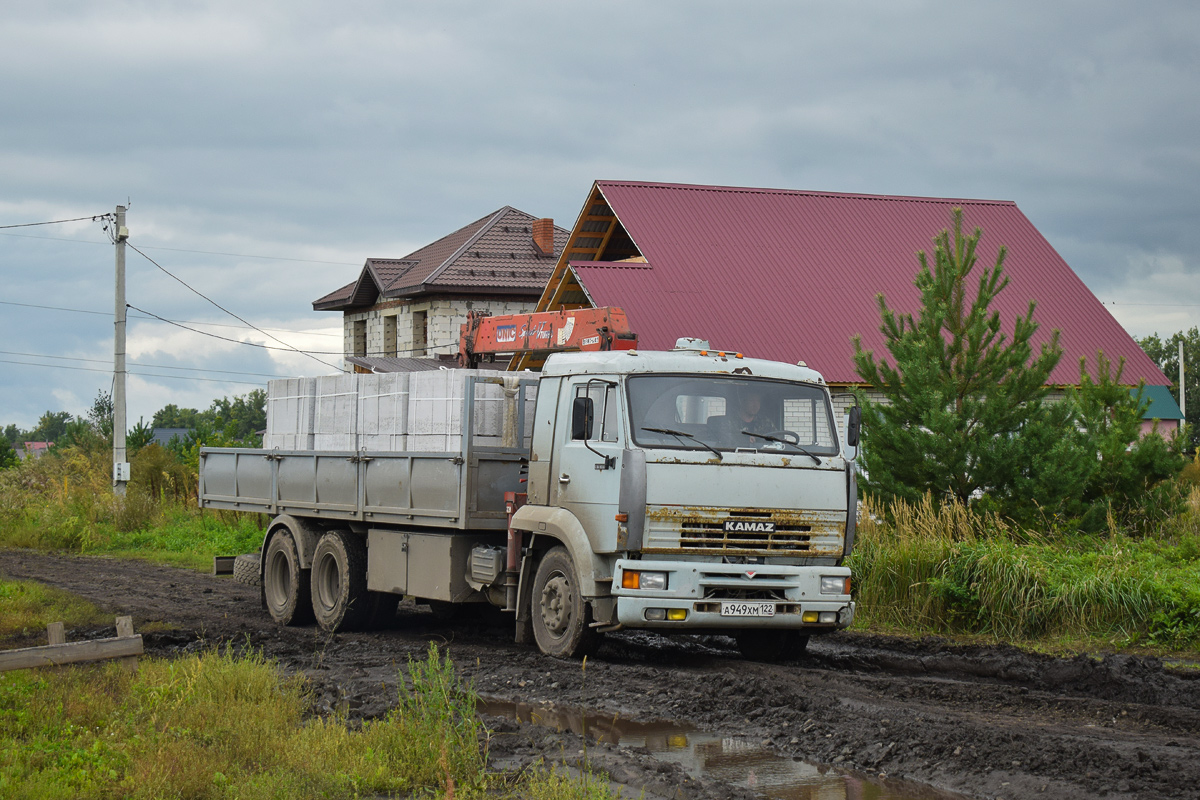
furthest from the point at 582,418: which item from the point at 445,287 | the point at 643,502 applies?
the point at 445,287

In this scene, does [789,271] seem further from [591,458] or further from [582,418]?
[591,458]

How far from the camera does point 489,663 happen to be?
10.5m

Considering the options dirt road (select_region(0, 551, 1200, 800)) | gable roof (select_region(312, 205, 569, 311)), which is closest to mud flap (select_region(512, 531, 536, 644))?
dirt road (select_region(0, 551, 1200, 800))

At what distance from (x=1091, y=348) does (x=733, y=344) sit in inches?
360

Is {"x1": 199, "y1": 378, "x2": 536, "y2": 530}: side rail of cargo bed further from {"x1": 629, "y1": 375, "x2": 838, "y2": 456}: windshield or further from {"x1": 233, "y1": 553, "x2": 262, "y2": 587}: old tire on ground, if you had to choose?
{"x1": 629, "y1": 375, "x2": 838, "y2": 456}: windshield

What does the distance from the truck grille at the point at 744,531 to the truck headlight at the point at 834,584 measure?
8.4 inches

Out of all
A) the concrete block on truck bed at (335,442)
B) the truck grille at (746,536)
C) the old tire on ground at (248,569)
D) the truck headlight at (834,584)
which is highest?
the concrete block on truck bed at (335,442)

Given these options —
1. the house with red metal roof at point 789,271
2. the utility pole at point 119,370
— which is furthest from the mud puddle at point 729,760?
the utility pole at point 119,370

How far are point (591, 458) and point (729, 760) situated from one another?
3465 millimetres

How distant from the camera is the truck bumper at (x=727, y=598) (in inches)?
380

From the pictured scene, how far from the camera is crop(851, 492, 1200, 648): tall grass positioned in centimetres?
1157

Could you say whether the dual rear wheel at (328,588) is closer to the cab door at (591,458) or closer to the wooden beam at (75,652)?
the cab door at (591,458)

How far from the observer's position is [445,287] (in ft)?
114

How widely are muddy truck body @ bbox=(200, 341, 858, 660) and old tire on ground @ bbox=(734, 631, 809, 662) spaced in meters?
0.02
